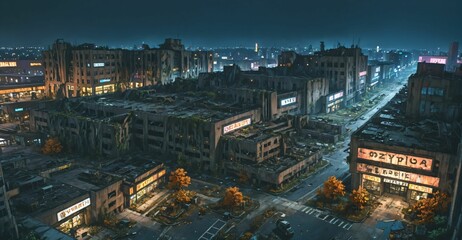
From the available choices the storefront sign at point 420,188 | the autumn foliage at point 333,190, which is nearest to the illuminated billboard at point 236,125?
the autumn foliage at point 333,190

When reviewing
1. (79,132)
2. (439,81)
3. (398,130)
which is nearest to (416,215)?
(398,130)

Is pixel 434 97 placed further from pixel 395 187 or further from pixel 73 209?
pixel 73 209

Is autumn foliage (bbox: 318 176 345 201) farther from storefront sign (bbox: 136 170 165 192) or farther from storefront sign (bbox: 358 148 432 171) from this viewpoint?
storefront sign (bbox: 136 170 165 192)

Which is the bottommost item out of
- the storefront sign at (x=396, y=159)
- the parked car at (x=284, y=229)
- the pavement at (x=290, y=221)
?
the pavement at (x=290, y=221)

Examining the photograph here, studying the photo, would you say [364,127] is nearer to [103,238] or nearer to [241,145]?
[241,145]

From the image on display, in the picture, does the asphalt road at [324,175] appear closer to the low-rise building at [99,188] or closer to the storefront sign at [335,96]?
the low-rise building at [99,188]
